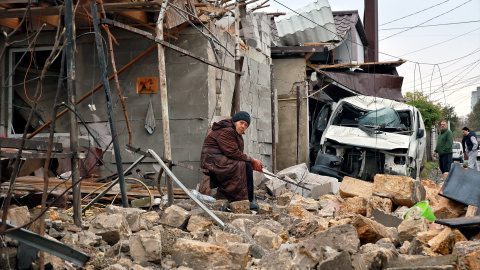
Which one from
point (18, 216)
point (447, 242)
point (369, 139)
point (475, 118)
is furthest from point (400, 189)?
point (475, 118)

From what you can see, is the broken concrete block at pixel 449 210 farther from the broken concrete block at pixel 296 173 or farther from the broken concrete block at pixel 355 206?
the broken concrete block at pixel 296 173

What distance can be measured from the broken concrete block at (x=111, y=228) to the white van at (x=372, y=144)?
8172mm

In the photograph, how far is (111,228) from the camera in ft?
18.0

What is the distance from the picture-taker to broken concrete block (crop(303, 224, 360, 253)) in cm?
550

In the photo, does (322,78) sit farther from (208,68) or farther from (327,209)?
(327,209)

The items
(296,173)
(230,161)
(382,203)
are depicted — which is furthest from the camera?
(296,173)

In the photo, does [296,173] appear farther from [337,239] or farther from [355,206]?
[337,239]

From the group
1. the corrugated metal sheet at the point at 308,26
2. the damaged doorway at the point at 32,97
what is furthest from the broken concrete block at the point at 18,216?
the corrugated metal sheet at the point at 308,26

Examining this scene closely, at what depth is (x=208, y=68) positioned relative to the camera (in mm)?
10680

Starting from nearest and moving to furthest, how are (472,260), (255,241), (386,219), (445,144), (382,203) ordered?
(472,260), (255,241), (386,219), (382,203), (445,144)

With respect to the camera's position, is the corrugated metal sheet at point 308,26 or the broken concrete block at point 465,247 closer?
the broken concrete block at point 465,247

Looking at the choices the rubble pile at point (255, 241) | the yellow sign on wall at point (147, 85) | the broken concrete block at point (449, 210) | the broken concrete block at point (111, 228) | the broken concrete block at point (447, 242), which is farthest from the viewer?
the yellow sign on wall at point (147, 85)

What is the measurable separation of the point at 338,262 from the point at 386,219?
3096 mm

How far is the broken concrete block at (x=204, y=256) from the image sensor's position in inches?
188
